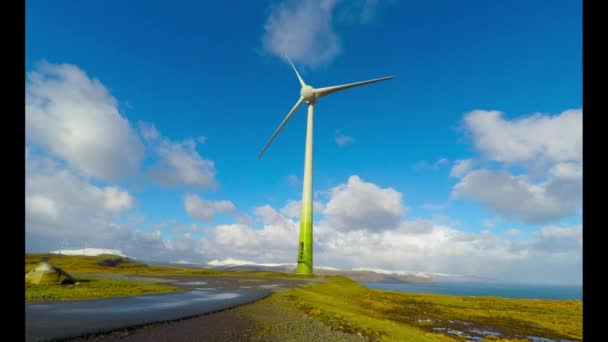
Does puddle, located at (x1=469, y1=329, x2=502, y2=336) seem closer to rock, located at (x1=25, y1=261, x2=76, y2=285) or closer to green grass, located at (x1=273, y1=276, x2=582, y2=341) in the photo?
green grass, located at (x1=273, y1=276, x2=582, y2=341)

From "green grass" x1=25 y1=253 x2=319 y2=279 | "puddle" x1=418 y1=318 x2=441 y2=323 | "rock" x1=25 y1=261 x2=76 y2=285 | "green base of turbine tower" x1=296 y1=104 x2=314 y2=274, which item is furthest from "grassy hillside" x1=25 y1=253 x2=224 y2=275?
"puddle" x1=418 y1=318 x2=441 y2=323

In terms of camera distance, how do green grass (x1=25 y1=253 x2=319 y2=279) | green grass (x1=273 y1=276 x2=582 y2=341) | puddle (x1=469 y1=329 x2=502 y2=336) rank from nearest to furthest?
1. green grass (x1=273 y1=276 x2=582 y2=341)
2. puddle (x1=469 y1=329 x2=502 y2=336)
3. green grass (x1=25 y1=253 x2=319 y2=279)

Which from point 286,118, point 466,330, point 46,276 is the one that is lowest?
point 466,330

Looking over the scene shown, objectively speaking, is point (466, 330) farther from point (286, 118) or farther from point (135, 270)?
point (135, 270)

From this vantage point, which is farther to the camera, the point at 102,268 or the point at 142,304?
the point at 102,268

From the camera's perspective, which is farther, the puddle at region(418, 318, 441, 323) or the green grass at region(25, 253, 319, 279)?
the green grass at region(25, 253, 319, 279)

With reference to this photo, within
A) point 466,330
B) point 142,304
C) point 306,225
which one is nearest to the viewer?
point 142,304

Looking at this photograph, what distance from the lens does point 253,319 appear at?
22.2 metres

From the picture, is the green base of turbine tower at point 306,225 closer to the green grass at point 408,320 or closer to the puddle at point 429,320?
the green grass at point 408,320

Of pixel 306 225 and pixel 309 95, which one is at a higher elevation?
pixel 309 95

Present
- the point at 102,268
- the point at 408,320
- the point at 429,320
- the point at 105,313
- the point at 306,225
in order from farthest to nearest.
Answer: the point at 102,268 → the point at 306,225 → the point at 429,320 → the point at 408,320 → the point at 105,313

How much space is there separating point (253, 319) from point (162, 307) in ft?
25.4

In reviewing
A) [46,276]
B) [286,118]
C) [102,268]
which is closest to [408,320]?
[46,276]
